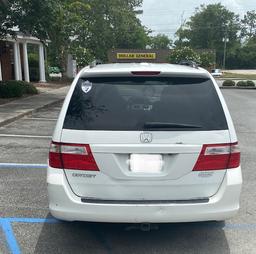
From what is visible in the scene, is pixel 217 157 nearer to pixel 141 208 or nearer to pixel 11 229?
pixel 141 208

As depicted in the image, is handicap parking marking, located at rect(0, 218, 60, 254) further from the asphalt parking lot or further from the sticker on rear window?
the sticker on rear window

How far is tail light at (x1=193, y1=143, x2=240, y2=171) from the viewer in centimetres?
371

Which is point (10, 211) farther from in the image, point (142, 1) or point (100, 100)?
point (142, 1)

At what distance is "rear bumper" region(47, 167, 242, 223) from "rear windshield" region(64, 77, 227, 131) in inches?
20.4

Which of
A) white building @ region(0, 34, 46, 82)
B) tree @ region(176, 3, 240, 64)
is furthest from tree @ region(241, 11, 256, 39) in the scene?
white building @ region(0, 34, 46, 82)

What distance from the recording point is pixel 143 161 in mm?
3680

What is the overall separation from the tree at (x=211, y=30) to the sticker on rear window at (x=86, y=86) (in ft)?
361

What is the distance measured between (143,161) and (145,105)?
516mm

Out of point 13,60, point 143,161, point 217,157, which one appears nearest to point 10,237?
point 143,161

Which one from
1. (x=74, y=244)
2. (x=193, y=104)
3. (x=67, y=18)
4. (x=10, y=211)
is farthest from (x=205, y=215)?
(x=67, y=18)

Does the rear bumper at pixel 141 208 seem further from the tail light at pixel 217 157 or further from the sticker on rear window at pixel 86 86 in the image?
the sticker on rear window at pixel 86 86

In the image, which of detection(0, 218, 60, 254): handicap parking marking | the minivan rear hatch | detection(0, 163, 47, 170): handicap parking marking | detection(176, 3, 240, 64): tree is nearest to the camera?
the minivan rear hatch

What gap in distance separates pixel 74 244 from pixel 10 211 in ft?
3.96

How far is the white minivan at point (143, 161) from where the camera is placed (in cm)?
366
